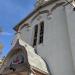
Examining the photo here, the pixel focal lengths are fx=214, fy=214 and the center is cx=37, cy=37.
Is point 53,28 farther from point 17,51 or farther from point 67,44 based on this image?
point 17,51

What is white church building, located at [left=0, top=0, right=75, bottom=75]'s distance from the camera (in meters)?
13.7

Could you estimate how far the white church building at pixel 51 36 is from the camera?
1366 centimetres

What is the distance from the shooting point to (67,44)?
1423cm

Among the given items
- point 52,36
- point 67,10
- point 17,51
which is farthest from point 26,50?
point 67,10

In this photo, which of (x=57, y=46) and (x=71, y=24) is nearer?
(x=71, y=24)

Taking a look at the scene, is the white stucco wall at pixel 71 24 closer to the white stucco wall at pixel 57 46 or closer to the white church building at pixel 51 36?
the white church building at pixel 51 36

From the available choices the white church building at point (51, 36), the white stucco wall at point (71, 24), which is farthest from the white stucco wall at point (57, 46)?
the white stucco wall at point (71, 24)

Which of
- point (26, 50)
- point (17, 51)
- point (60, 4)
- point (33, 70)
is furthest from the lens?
point (60, 4)

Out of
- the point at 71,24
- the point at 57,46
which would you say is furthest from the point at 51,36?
the point at 71,24

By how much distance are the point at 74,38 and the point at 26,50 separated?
3.19 meters

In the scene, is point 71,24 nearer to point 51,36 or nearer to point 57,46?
point 57,46

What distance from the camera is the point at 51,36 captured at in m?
15.6

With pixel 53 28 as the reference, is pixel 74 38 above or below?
below

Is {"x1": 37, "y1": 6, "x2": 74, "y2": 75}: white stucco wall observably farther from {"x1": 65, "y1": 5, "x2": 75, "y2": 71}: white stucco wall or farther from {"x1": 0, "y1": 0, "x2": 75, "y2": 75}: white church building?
{"x1": 65, "y1": 5, "x2": 75, "y2": 71}: white stucco wall
